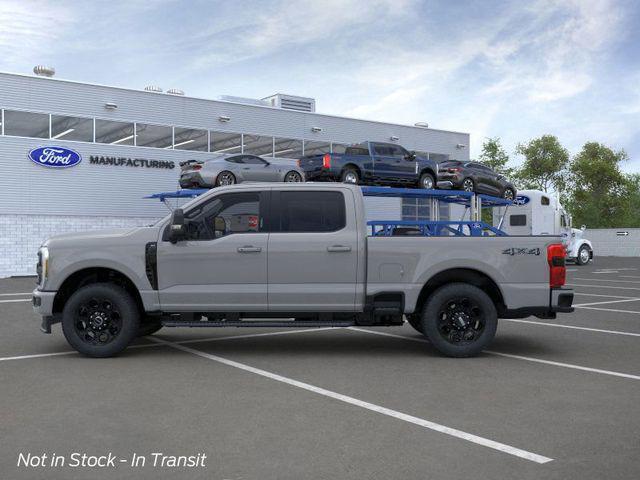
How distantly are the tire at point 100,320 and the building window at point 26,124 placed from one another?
71.8 feet

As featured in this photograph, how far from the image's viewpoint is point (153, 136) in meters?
30.8

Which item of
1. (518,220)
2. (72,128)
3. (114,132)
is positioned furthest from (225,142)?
(518,220)

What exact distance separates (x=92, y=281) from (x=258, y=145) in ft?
83.9

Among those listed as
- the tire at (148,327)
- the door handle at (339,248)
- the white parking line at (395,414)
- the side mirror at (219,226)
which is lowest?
the white parking line at (395,414)

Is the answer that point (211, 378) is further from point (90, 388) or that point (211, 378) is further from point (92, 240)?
point (92, 240)

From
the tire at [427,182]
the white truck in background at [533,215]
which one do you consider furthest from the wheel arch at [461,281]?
the white truck in background at [533,215]

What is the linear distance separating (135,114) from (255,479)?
28.1m

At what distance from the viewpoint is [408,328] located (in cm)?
1120

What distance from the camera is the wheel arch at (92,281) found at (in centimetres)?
849

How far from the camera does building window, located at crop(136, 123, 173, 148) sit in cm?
3039

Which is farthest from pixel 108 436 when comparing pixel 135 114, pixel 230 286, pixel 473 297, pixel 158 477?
pixel 135 114

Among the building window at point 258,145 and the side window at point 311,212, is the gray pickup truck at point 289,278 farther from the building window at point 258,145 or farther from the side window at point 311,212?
the building window at point 258,145

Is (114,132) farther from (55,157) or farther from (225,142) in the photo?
(225,142)

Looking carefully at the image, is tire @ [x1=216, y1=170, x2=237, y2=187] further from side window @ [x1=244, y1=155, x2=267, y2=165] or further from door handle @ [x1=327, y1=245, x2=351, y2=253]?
door handle @ [x1=327, y1=245, x2=351, y2=253]
